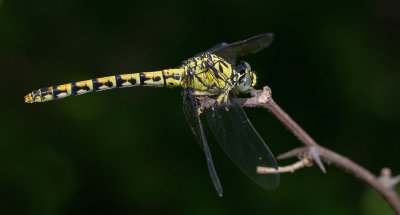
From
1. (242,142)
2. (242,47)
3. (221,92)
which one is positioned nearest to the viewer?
(242,142)

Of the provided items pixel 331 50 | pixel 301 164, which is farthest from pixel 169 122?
pixel 301 164

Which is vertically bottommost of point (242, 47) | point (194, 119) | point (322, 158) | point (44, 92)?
point (322, 158)

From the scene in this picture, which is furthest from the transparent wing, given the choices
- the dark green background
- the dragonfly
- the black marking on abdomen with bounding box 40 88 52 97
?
the black marking on abdomen with bounding box 40 88 52 97

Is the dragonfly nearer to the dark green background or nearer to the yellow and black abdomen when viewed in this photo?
the yellow and black abdomen

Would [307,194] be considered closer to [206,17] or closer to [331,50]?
[331,50]

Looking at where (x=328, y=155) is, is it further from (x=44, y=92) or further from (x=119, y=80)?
(x=44, y=92)

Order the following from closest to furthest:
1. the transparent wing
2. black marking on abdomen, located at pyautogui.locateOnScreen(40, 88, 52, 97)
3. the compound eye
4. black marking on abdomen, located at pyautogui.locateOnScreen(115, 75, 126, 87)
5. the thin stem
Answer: the thin stem < the transparent wing < the compound eye < black marking on abdomen, located at pyautogui.locateOnScreen(40, 88, 52, 97) < black marking on abdomen, located at pyautogui.locateOnScreen(115, 75, 126, 87)

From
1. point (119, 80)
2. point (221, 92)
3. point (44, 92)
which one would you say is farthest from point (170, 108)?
point (44, 92)
